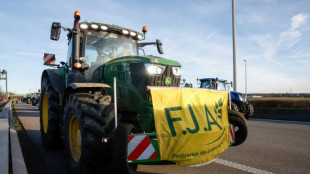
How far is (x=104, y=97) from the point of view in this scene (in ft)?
10.7

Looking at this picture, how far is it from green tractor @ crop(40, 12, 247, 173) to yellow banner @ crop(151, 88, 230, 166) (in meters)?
0.20

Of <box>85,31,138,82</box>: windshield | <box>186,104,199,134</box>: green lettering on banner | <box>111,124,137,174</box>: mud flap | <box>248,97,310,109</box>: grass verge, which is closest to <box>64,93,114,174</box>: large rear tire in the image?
<box>111,124,137,174</box>: mud flap

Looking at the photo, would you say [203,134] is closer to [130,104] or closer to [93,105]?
[130,104]

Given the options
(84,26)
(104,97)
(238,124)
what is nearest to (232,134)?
(238,124)

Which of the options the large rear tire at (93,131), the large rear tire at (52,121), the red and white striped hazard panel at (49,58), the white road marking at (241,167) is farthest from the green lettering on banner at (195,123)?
the red and white striped hazard panel at (49,58)

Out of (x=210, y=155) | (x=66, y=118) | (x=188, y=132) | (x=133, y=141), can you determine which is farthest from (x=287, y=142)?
(x=66, y=118)

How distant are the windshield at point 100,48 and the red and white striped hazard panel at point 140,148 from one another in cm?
223

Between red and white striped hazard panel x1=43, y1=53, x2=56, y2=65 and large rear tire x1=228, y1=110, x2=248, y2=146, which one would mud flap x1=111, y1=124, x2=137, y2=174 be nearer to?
large rear tire x1=228, y1=110, x2=248, y2=146

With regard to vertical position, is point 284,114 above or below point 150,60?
below

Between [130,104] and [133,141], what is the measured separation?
954mm

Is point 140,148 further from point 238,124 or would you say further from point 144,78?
point 238,124

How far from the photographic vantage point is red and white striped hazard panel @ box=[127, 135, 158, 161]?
2.73 meters

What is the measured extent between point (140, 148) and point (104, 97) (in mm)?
902

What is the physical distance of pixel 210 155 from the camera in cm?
315
